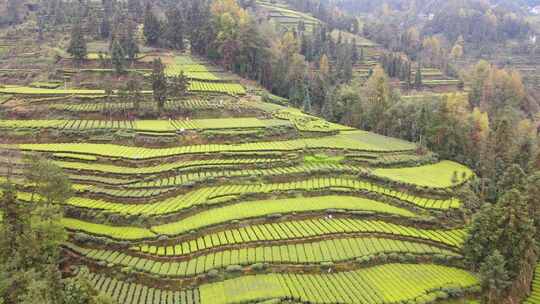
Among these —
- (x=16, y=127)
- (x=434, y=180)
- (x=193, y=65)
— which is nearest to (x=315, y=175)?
(x=434, y=180)

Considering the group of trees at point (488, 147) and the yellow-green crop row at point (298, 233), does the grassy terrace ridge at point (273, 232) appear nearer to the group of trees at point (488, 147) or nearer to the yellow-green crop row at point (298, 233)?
the yellow-green crop row at point (298, 233)

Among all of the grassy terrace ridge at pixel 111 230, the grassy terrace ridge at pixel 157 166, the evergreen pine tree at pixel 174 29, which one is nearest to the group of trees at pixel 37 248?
the grassy terrace ridge at pixel 111 230

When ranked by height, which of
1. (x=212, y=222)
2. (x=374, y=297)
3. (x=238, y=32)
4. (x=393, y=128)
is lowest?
(x=374, y=297)

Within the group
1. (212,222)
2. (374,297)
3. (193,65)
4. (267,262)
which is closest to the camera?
(374,297)

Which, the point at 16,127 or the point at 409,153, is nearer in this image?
Result: the point at 16,127

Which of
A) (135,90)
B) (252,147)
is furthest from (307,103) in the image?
(135,90)

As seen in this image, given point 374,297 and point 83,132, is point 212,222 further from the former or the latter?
point 83,132
